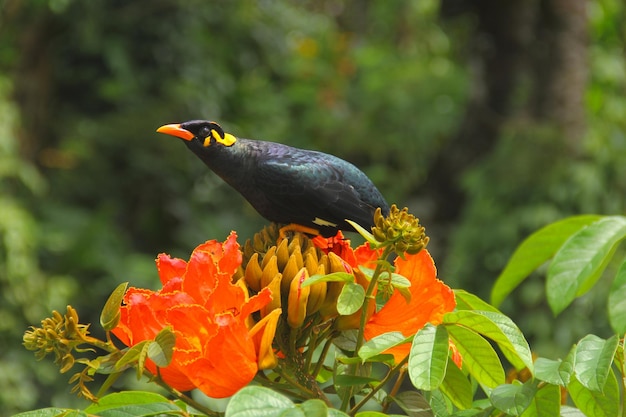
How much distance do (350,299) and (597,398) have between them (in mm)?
290

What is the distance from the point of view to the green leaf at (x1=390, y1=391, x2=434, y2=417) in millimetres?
1073

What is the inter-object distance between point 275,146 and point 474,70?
11.9ft

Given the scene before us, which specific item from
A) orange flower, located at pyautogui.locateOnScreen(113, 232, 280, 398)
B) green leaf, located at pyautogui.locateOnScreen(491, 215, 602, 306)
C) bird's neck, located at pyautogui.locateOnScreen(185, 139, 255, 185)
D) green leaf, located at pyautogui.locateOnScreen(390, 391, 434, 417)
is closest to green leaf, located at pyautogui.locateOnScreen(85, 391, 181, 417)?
orange flower, located at pyautogui.locateOnScreen(113, 232, 280, 398)

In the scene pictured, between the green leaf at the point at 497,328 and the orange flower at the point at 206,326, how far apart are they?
190mm

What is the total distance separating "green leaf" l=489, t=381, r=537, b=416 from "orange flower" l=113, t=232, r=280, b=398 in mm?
236

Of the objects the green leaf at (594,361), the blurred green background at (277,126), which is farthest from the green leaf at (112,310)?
the blurred green background at (277,126)

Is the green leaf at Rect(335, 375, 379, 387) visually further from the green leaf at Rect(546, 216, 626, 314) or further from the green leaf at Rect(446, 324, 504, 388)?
the green leaf at Rect(546, 216, 626, 314)

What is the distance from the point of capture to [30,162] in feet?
19.3

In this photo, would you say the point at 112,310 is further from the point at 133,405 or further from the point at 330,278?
the point at 330,278

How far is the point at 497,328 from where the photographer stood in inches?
37.8

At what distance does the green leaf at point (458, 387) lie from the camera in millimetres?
1102

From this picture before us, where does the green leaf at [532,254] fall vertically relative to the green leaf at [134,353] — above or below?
below

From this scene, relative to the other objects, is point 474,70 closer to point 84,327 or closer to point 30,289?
point 30,289

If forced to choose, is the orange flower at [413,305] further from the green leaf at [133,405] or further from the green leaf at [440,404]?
the green leaf at [133,405]
